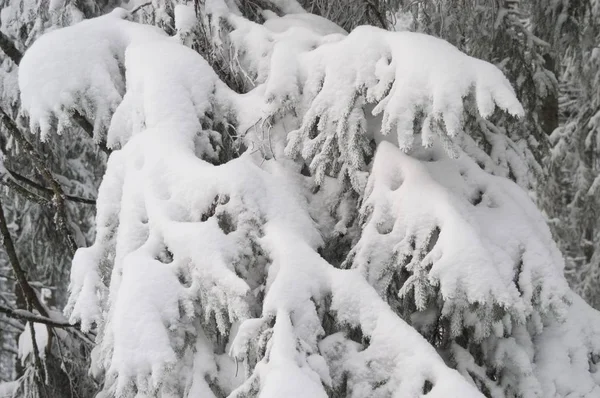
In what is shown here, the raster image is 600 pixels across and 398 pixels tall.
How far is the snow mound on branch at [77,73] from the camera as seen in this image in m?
2.57

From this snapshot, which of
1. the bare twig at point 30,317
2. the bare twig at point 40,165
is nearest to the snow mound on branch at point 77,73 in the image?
the bare twig at point 40,165

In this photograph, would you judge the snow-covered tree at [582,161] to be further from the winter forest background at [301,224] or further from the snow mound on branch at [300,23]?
the winter forest background at [301,224]

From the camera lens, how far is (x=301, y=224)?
2258mm

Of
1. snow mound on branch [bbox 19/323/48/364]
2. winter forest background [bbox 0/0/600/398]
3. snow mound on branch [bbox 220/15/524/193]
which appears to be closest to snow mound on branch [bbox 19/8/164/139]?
winter forest background [bbox 0/0/600/398]

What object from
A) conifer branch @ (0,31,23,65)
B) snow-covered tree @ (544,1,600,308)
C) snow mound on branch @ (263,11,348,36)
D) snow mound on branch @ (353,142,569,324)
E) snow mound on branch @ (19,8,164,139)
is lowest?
snow-covered tree @ (544,1,600,308)

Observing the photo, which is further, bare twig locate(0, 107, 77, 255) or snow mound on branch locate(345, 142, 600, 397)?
bare twig locate(0, 107, 77, 255)

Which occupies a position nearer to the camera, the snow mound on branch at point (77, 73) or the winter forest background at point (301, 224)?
the winter forest background at point (301, 224)

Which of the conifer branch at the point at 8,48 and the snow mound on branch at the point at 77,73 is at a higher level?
the snow mound on branch at the point at 77,73

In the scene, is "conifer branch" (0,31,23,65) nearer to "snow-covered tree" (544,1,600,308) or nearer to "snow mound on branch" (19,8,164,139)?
"snow mound on branch" (19,8,164,139)

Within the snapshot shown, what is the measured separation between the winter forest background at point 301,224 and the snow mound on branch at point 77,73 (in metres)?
0.01

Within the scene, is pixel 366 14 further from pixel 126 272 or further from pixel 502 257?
pixel 126 272

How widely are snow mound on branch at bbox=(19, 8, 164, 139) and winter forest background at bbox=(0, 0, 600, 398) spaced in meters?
0.01

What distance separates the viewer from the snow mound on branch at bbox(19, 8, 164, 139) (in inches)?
101

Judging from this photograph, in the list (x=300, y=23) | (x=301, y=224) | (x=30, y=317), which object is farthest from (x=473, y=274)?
(x=30, y=317)
